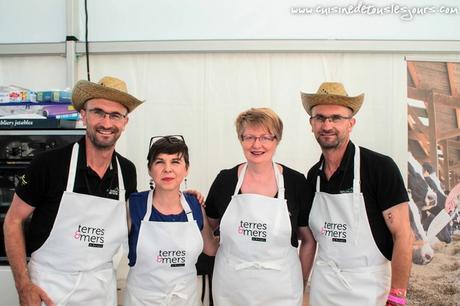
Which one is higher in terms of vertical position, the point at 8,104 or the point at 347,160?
the point at 8,104

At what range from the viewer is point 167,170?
1.52 m

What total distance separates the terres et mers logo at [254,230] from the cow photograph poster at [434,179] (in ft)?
4.64

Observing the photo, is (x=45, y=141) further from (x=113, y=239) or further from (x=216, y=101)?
(x=216, y=101)

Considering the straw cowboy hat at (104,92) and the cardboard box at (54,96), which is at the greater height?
the cardboard box at (54,96)

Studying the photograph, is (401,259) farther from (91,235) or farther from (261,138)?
(91,235)

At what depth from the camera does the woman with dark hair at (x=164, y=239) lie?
4.94 feet

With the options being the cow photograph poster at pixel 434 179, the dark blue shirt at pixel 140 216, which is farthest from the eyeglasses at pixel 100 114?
the cow photograph poster at pixel 434 179

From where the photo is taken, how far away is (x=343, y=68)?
98.9 inches

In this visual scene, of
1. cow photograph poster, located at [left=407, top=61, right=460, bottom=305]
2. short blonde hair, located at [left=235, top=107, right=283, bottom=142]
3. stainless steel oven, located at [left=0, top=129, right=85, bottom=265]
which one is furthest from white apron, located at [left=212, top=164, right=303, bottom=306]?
cow photograph poster, located at [left=407, top=61, right=460, bottom=305]

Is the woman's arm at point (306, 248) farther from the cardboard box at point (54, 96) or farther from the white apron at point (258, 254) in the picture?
the cardboard box at point (54, 96)

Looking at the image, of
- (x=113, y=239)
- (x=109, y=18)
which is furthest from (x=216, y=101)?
(x=113, y=239)

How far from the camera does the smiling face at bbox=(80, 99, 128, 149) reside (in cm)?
151

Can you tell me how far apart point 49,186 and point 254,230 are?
0.85 meters

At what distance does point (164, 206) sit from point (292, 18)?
1614 mm
